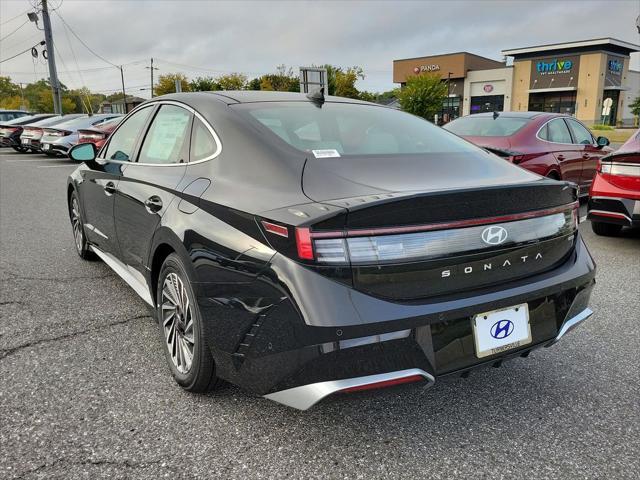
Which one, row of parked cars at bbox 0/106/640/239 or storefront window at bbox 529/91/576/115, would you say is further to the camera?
storefront window at bbox 529/91/576/115

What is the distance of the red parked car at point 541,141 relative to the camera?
255 inches

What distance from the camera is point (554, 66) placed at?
60.8 meters

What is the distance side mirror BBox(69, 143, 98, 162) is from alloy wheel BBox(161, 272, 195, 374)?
6.12ft

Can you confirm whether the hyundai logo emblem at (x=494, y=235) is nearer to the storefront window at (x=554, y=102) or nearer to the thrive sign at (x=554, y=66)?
the storefront window at (x=554, y=102)

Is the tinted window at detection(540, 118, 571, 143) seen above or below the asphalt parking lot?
above

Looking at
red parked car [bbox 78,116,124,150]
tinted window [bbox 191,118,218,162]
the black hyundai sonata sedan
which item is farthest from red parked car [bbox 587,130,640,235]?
red parked car [bbox 78,116,124,150]

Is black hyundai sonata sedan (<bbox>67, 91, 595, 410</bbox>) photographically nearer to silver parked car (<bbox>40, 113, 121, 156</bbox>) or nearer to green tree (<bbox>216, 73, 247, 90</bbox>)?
silver parked car (<bbox>40, 113, 121, 156</bbox>)

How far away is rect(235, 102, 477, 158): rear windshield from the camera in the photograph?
2579 millimetres

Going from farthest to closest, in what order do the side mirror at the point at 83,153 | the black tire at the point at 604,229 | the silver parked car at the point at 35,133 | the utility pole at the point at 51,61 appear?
the utility pole at the point at 51,61, the silver parked car at the point at 35,133, the black tire at the point at 604,229, the side mirror at the point at 83,153

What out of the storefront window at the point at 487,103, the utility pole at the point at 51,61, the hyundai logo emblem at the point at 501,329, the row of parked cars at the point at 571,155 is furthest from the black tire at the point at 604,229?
the storefront window at the point at 487,103

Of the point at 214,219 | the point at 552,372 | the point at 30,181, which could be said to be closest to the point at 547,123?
the point at 552,372

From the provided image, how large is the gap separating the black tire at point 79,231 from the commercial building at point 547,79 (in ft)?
204

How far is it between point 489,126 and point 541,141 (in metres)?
0.69

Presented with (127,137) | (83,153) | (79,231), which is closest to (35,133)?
(79,231)
